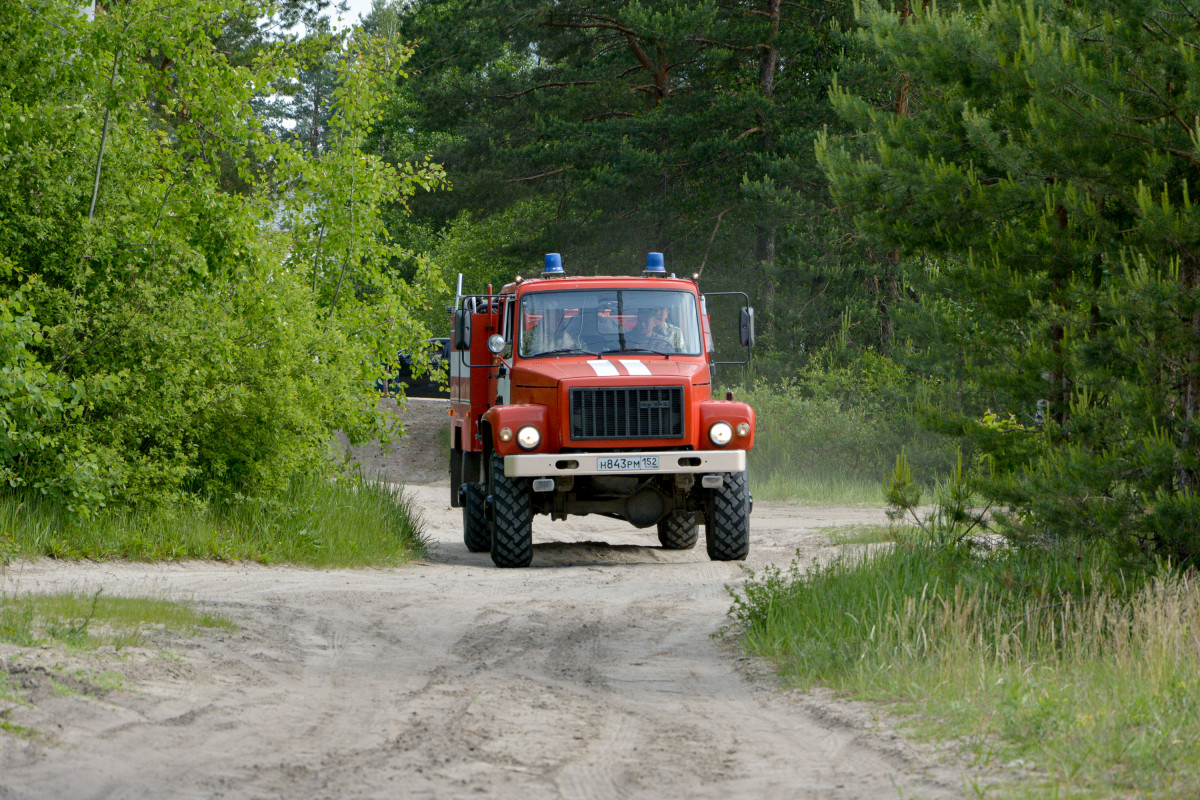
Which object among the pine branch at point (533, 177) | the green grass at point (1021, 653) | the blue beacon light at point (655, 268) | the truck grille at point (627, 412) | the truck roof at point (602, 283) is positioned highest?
the pine branch at point (533, 177)

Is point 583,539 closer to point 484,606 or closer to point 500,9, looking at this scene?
point 484,606

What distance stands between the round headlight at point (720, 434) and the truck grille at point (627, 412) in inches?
12.7

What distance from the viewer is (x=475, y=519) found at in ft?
49.2

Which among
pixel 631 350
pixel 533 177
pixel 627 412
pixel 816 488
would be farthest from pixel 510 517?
pixel 533 177

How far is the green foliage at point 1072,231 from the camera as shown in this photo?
27.5 feet

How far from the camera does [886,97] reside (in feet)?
92.7

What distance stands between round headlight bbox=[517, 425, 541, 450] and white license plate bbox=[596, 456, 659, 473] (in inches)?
24.6

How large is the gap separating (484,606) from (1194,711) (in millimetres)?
5735

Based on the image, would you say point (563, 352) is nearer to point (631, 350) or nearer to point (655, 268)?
point (631, 350)

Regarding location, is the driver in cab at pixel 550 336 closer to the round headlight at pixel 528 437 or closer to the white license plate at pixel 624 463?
the round headlight at pixel 528 437

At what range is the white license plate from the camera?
12.6m

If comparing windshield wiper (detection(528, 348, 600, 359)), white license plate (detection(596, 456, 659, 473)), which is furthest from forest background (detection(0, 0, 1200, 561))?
white license plate (detection(596, 456, 659, 473))

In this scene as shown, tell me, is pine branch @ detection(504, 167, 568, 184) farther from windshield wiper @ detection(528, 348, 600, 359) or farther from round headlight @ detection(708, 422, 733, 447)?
round headlight @ detection(708, 422, 733, 447)

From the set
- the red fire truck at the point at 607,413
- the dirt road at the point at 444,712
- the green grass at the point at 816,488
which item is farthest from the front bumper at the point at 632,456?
the green grass at the point at 816,488
